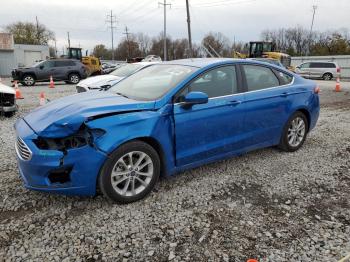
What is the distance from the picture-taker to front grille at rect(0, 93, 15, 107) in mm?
7984

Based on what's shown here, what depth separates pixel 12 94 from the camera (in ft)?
26.5

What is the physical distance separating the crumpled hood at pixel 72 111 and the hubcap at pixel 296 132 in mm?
2719

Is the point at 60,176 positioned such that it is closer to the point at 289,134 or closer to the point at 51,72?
the point at 289,134

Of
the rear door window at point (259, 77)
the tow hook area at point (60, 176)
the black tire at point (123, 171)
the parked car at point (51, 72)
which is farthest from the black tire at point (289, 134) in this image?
the parked car at point (51, 72)

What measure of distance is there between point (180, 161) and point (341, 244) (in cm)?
186

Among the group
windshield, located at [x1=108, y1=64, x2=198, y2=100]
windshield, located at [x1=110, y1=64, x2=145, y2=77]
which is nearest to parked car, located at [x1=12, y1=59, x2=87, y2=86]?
windshield, located at [x1=110, y1=64, x2=145, y2=77]

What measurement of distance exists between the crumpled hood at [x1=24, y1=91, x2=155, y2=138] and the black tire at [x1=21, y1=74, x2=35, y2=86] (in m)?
16.7

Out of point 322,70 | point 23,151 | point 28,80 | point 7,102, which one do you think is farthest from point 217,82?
point 322,70

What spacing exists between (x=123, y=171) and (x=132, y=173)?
11 cm

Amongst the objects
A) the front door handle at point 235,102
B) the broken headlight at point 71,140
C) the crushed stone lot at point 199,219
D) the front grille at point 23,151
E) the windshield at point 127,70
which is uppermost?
the windshield at point 127,70

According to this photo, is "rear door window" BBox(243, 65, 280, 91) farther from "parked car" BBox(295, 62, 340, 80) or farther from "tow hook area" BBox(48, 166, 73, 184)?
"parked car" BBox(295, 62, 340, 80)

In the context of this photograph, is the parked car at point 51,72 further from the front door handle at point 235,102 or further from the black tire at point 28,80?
the front door handle at point 235,102

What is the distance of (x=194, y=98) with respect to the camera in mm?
3604

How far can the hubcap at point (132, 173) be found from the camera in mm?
3352
